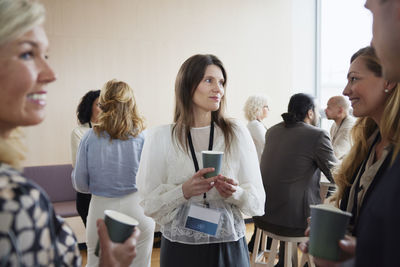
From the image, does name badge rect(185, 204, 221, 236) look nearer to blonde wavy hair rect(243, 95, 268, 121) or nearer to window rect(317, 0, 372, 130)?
blonde wavy hair rect(243, 95, 268, 121)

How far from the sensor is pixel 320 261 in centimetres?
100

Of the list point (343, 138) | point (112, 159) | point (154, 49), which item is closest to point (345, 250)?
point (112, 159)

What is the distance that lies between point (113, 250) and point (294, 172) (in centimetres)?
207

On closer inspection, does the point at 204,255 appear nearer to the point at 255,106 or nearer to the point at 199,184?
the point at 199,184

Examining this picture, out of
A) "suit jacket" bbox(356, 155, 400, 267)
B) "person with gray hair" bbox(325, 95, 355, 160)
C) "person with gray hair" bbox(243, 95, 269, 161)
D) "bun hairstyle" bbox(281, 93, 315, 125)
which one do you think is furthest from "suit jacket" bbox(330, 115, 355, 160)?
"suit jacket" bbox(356, 155, 400, 267)

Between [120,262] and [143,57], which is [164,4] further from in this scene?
[120,262]

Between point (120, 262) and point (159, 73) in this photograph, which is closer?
point (120, 262)

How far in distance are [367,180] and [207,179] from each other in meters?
0.64

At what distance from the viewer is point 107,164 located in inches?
97.1

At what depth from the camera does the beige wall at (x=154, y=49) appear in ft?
14.4


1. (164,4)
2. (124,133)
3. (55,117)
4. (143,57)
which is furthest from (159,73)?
(124,133)

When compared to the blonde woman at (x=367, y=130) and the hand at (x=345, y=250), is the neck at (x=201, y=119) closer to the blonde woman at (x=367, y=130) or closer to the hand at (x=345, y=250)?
the blonde woman at (x=367, y=130)

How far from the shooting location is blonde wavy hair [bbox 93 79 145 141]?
247 cm

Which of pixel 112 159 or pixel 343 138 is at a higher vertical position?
pixel 112 159
